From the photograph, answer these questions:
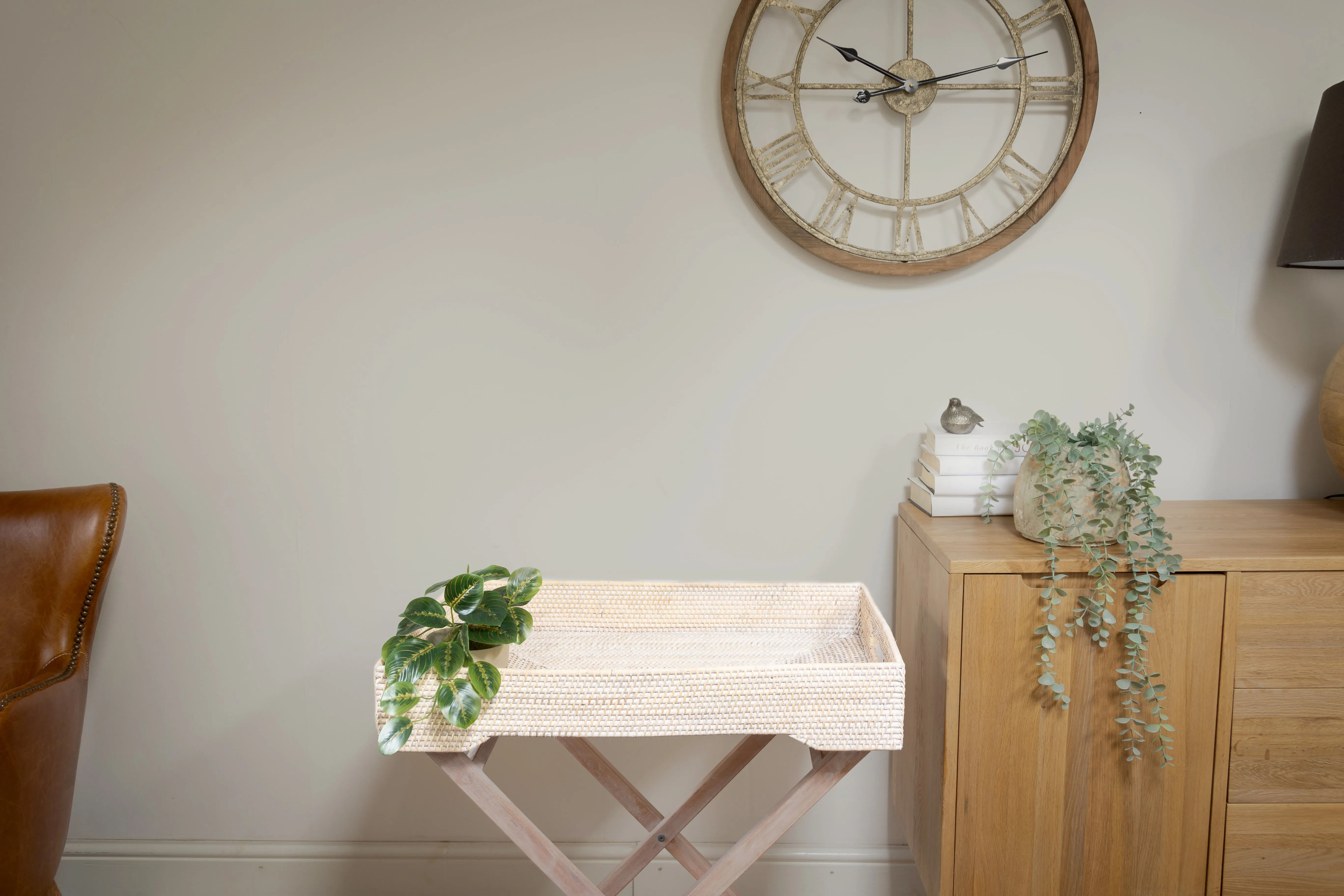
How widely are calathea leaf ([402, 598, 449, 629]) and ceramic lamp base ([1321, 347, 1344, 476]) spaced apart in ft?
5.48

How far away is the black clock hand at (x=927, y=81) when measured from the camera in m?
1.58

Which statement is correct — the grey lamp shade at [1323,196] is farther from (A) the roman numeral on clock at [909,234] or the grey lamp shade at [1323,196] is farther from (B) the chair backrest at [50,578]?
(B) the chair backrest at [50,578]

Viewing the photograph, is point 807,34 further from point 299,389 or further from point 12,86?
point 12,86

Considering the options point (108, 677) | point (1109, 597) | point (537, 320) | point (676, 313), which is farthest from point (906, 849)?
point (108, 677)

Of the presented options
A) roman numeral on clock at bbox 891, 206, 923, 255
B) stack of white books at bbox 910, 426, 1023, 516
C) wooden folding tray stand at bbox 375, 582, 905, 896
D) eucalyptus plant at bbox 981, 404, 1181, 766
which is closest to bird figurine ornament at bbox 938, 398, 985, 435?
stack of white books at bbox 910, 426, 1023, 516

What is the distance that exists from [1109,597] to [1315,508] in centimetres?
74

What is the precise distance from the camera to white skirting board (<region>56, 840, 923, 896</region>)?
1844 mm

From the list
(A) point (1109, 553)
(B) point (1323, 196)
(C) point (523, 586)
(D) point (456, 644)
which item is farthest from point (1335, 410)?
(D) point (456, 644)

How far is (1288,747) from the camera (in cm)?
131

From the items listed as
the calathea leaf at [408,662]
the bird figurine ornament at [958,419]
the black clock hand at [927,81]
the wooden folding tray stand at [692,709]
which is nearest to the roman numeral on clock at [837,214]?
the black clock hand at [927,81]

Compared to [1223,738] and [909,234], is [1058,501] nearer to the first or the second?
[1223,738]

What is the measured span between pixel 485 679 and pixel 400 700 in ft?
0.40

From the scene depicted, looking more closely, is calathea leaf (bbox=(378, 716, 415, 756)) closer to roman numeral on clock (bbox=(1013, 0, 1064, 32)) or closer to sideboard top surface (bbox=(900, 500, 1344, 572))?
sideboard top surface (bbox=(900, 500, 1344, 572))

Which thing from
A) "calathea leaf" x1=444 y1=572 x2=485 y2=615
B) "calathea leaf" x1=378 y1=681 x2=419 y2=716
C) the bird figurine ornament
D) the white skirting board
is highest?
the bird figurine ornament
